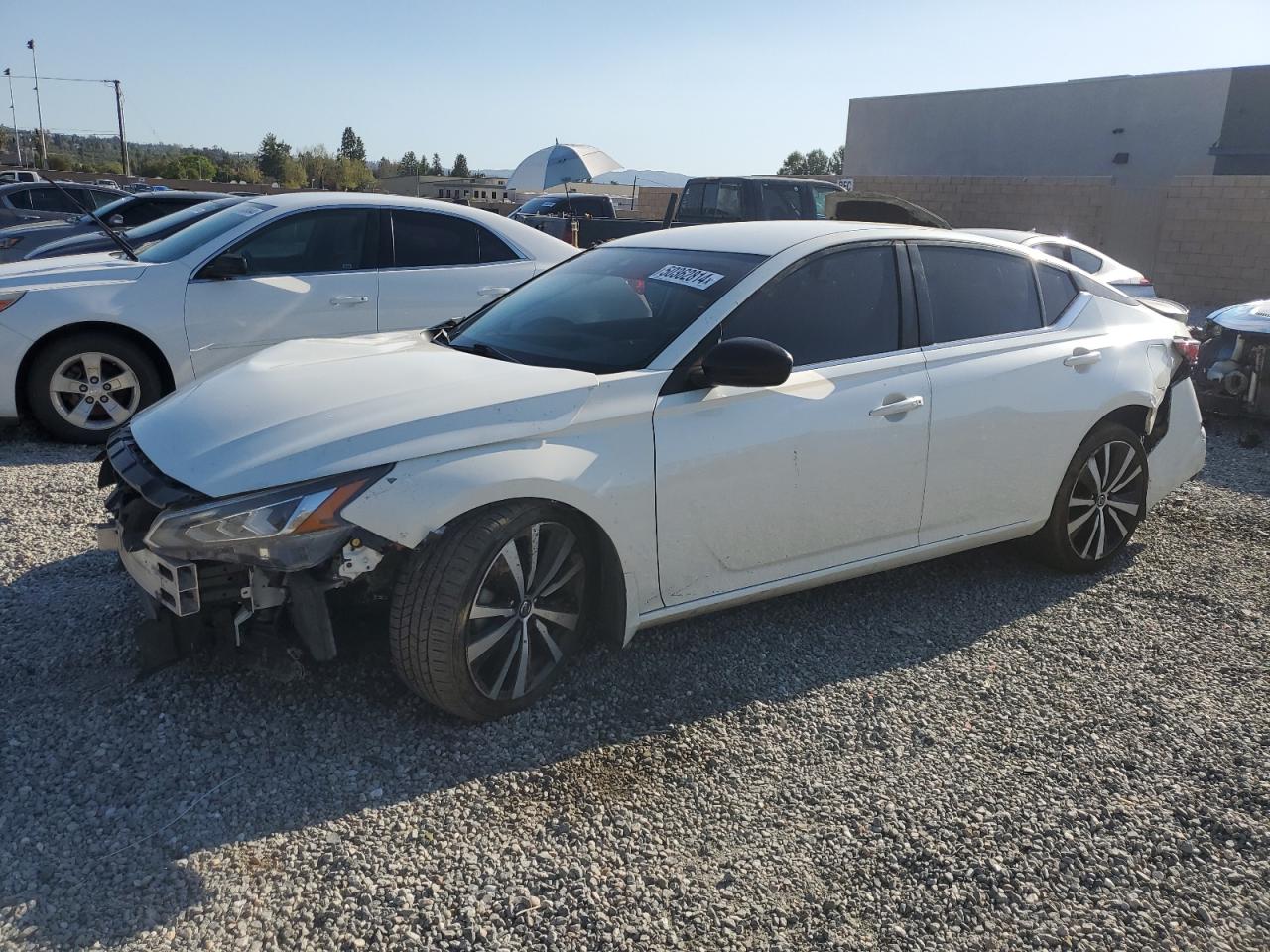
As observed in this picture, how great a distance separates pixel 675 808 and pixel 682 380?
141 cm

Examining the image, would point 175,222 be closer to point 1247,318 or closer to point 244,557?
point 244,557

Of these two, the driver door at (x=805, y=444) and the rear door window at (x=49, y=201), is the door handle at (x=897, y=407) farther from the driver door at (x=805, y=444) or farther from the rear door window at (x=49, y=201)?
the rear door window at (x=49, y=201)

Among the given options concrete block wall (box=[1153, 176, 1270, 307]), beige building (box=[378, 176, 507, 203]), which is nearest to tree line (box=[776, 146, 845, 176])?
beige building (box=[378, 176, 507, 203])

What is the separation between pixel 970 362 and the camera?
4.21 meters

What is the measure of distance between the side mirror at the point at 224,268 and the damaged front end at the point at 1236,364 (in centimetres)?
705

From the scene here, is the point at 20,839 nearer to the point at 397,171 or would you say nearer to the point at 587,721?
the point at 587,721

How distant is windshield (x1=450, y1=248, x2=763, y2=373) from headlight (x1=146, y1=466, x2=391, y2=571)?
1.10 metres

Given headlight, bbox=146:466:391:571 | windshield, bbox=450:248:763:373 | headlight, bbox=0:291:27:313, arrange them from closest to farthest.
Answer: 1. headlight, bbox=146:466:391:571
2. windshield, bbox=450:248:763:373
3. headlight, bbox=0:291:27:313

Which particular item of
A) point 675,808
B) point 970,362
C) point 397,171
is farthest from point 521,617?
point 397,171

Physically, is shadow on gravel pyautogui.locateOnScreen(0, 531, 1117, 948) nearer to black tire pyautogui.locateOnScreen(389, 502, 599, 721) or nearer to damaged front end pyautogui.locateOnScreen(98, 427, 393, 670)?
black tire pyautogui.locateOnScreen(389, 502, 599, 721)

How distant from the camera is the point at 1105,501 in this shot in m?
4.78

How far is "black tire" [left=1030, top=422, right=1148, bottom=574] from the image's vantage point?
463cm

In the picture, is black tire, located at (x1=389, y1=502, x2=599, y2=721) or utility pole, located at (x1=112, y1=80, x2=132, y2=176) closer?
black tire, located at (x1=389, y1=502, x2=599, y2=721)

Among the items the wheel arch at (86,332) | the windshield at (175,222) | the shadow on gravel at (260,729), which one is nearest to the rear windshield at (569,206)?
the windshield at (175,222)
